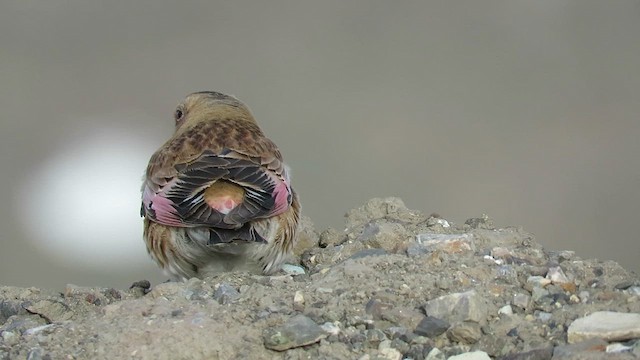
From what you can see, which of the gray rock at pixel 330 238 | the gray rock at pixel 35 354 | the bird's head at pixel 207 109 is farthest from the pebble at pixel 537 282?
the bird's head at pixel 207 109

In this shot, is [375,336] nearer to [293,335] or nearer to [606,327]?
[293,335]

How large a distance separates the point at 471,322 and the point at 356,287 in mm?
690

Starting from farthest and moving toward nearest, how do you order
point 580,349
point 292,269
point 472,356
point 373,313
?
point 292,269 < point 373,313 < point 472,356 < point 580,349

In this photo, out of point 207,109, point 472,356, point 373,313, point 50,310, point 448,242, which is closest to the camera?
point 472,356

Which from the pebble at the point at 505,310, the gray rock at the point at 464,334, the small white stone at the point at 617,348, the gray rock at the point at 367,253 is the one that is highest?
the gray rock at the point at 367,253

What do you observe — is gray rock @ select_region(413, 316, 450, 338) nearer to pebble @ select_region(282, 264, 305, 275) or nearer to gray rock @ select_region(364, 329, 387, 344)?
gray rock @ select_region(364, 329, 387, 344)

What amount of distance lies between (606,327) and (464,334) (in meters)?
0.56

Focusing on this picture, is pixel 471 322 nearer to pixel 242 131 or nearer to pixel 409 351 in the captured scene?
pixel 409 351

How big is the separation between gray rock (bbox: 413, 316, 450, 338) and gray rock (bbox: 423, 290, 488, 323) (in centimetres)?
7

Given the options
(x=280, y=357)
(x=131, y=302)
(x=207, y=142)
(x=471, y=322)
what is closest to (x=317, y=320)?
(x=280, y=357)

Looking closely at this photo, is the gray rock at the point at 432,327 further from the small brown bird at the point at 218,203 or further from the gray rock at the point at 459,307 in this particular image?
the small brown bird at the point at 218,203

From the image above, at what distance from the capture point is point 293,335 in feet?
13.2

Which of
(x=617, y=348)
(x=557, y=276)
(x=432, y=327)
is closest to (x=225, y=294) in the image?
(x=432, y=327)

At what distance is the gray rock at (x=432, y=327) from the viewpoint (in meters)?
4.06
